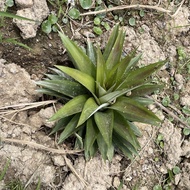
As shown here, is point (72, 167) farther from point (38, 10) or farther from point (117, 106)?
point (38, 10)

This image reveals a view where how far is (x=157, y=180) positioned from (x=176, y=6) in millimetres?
1447

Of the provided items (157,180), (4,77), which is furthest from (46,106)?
(157,180)

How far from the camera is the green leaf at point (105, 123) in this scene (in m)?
2.26

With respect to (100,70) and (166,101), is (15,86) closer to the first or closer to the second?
(100,70)

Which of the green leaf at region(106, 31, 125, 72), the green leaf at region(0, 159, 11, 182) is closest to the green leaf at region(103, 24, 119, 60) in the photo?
the green leaf at region(106, 31, 125, 72)

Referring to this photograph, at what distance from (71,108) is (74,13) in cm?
82

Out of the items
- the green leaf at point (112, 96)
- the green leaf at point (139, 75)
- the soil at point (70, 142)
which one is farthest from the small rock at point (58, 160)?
the green leaf at point (139, 75)

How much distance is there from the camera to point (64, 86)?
240 centimetres

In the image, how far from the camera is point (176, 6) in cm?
310

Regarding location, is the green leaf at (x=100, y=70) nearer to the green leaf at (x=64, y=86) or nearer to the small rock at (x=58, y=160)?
the green leaf at (x=64, y=86)

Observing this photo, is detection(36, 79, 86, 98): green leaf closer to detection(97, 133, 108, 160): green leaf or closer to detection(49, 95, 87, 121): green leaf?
detection(49, 95, 87, 121): green leaf

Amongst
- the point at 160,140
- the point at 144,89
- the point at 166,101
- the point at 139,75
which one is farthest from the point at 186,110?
the point at 139,75

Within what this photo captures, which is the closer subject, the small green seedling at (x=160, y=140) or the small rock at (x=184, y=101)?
the small green seedling at (x=160, y=140)

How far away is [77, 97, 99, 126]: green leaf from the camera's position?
2246mm
